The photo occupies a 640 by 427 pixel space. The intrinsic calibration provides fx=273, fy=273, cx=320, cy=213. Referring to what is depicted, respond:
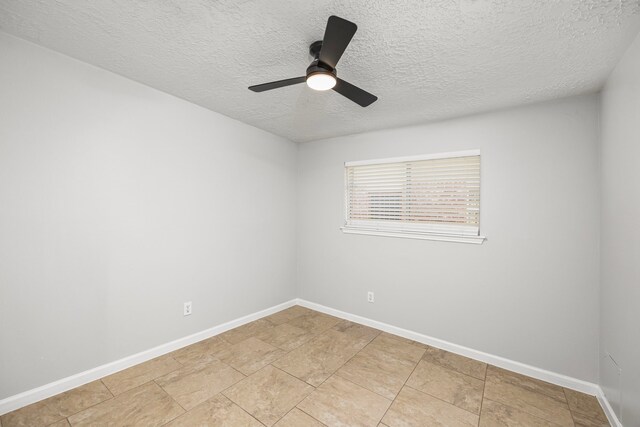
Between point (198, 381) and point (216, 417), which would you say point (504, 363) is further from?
point (198, 381)

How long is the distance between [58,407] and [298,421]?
160cm

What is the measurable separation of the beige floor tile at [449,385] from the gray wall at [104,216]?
80.5 inches

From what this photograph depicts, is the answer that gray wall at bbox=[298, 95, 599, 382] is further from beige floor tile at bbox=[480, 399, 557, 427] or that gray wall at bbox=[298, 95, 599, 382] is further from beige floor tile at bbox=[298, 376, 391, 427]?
beige floor tile at bbox=[298, 376, 391, 427]

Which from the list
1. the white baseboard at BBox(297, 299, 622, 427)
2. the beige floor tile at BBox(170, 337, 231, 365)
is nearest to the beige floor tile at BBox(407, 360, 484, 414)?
the white baseboard at BBox(297, 299, 622, 427)

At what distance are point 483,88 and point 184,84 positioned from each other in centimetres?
242

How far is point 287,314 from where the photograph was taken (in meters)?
3.63

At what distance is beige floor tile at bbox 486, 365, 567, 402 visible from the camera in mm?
2145

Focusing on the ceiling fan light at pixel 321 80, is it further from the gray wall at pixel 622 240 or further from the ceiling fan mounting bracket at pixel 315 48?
the gray wall at pixel 622 240

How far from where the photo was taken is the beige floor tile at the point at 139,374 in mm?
2074

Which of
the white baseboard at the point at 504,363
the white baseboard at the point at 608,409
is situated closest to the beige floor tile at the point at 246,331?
the white baseboard at the point at 504,363

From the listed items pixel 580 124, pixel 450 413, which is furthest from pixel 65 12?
pixel 580 124

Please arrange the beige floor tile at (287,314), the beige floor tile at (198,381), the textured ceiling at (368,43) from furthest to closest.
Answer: the beige floor tile at (287,314)
the beige floor tile at (198,381)
the textured ceiling at (368,43)

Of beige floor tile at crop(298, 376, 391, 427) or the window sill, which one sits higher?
the window sill

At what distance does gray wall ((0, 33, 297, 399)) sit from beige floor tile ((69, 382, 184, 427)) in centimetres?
41
